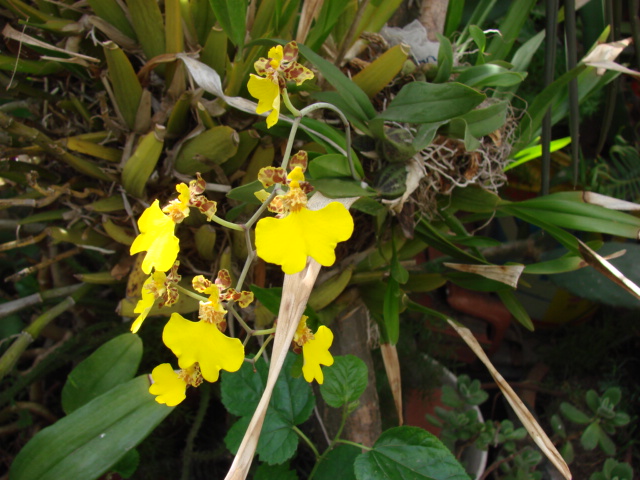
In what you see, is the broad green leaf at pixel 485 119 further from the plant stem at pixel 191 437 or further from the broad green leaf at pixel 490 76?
the plant stem at pixel 191 437

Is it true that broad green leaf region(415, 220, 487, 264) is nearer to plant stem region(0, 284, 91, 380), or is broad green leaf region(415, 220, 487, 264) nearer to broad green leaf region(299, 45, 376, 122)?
broad green leaf region(299, 45, 376, 122)

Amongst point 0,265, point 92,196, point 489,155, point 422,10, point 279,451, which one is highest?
point 422,10

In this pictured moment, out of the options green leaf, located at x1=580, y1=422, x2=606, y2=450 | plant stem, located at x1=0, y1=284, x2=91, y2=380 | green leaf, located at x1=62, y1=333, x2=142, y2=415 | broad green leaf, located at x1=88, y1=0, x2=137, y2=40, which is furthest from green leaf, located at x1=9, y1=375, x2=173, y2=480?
green leaf, located at x1=580, y1=422, x2=606, y2=450

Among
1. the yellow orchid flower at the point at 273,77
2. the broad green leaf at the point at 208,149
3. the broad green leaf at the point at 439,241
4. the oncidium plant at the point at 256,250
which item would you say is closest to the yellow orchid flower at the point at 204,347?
the oncidium plant at the point at 256,250

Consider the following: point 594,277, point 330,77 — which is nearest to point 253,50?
point 330,77

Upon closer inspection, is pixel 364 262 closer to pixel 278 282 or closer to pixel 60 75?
pixel 278 282

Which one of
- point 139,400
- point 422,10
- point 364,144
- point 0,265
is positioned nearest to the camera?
point 139,400
